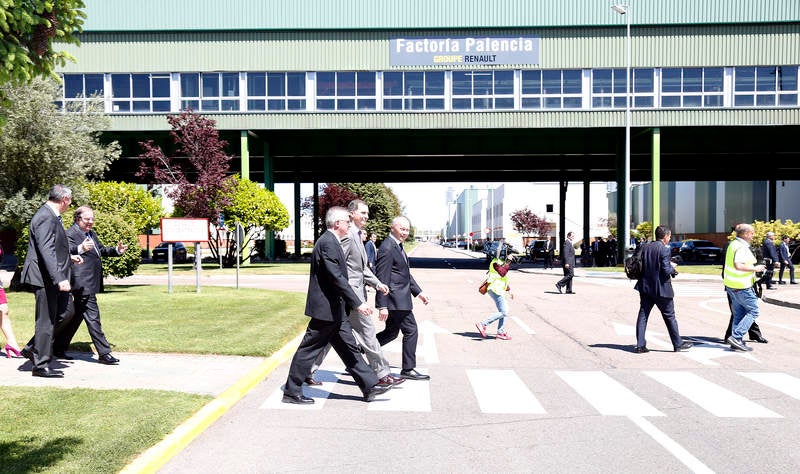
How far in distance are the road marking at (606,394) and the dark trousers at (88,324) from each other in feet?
17.5

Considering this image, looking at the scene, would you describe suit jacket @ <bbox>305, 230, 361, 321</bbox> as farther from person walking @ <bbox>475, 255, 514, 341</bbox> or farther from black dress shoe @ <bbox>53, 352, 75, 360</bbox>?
person walking @ <bbox>475, 255, 514, 341</bbox>

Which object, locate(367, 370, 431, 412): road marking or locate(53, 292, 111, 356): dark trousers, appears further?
locate(53, 292, 111, 356): dark trousers

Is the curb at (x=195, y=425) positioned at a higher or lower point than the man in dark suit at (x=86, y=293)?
lower

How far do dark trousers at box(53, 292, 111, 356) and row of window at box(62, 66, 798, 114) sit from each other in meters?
28.3

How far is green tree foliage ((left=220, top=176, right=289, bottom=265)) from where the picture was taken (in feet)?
109

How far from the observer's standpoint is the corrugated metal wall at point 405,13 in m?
34.4

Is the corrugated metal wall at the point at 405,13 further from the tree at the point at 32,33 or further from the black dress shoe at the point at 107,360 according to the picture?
the tree at the point at 32,33

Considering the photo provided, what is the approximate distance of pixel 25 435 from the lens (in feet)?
15.9

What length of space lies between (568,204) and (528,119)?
58412 mm

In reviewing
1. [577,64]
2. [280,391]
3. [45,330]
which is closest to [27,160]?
[45,330]

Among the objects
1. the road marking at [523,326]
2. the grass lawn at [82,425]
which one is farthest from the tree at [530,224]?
the grass lawn at [82,425]

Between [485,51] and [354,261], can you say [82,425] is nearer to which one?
[354,261]

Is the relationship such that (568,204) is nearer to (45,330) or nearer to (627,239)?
(627,239)

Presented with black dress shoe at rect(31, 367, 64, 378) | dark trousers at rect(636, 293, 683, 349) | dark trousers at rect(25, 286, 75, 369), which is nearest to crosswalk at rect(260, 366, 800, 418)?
dark trousers at rect(636, 293, 683, 349)
